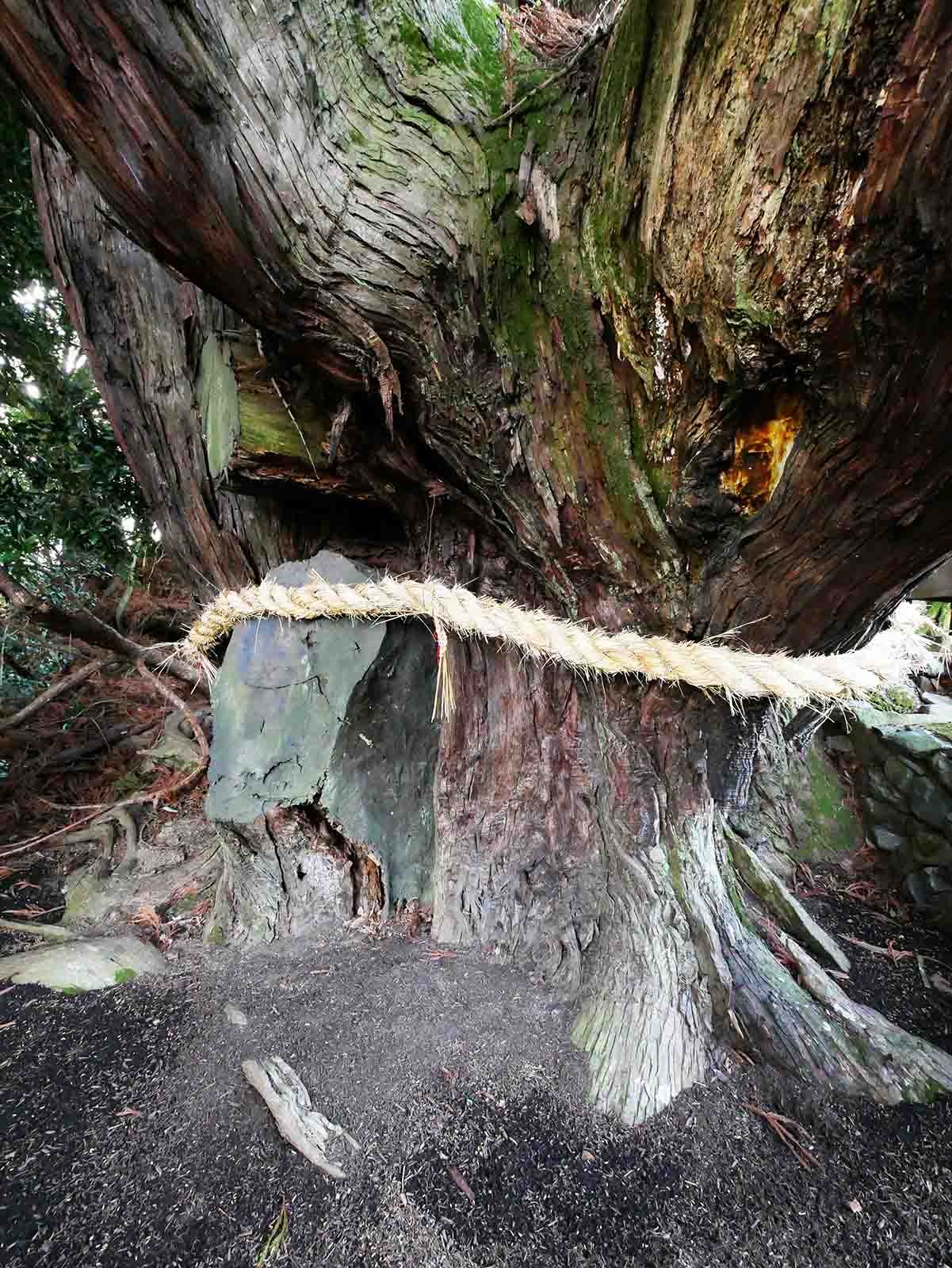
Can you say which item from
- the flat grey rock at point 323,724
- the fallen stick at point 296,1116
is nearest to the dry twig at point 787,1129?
the fallen stick at point 296,1116

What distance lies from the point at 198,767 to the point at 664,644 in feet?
5.28

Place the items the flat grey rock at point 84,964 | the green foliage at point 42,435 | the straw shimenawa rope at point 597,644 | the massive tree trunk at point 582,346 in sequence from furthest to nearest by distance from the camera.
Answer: the green foliage at point 42,435
the flat grey rock at point 84,964
the straw shimenawa rope at point 597,644
the massive tree trunk at point 582,346

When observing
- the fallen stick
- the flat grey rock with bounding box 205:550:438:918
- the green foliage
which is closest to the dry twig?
the fallen stick

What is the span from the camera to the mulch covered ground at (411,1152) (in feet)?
1.94

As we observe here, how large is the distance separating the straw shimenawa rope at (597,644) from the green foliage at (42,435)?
0.89 m

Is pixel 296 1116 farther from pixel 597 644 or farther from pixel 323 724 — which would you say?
pixel 597 644

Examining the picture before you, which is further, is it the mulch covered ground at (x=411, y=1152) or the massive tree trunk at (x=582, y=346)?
the mulch covered ground at (x=411, y=1152)

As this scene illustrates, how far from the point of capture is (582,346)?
74cm

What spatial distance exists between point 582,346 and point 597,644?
0.42 m

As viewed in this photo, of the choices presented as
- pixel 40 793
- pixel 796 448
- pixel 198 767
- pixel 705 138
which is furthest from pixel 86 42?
pixel 40 793

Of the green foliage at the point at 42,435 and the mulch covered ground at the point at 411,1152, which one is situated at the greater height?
the green foliage at the point at 42,435

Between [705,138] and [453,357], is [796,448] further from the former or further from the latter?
[453,357]

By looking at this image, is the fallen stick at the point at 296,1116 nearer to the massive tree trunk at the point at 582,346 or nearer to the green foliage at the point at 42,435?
the massive tree trunk at the point at 582,346

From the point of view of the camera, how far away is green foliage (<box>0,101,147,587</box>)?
1517 mm
